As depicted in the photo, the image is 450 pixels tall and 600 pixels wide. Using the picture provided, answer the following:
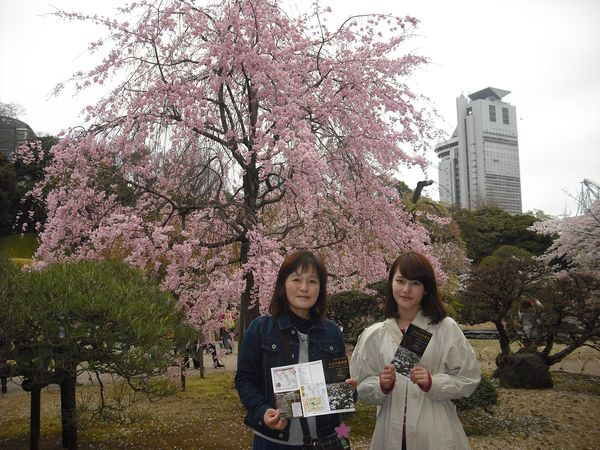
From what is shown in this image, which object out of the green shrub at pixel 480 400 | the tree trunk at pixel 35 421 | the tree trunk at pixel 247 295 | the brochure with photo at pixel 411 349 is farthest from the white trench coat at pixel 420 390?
the green shrub at pixel 480 400

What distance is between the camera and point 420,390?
7.25 ft

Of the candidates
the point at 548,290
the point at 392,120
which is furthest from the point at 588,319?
the point at 392,120

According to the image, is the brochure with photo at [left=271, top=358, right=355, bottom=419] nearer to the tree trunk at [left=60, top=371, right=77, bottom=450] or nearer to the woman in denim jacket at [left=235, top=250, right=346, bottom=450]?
the woman in denim jacket at [left=235, top=250, right=346, bottom=450]

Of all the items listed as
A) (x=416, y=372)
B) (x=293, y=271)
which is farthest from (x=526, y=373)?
(x=293, y=271)

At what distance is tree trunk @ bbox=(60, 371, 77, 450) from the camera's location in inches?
159

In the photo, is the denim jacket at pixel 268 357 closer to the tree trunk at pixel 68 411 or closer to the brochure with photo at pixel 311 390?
the brochure with photo at pixel 311 390

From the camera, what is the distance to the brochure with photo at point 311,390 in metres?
1.95

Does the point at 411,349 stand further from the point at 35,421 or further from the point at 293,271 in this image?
the point at 35,421

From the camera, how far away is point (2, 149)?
24219 mm

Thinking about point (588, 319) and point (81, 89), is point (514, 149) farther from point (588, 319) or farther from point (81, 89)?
point (81, 89)

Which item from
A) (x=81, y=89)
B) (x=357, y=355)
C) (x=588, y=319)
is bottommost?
(x=588, y=319)

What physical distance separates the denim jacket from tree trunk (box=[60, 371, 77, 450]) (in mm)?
2416

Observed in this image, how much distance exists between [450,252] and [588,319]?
1024 cm

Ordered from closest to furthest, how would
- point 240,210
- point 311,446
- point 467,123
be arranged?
point 311,446 → point 240,210 → point 467,123
